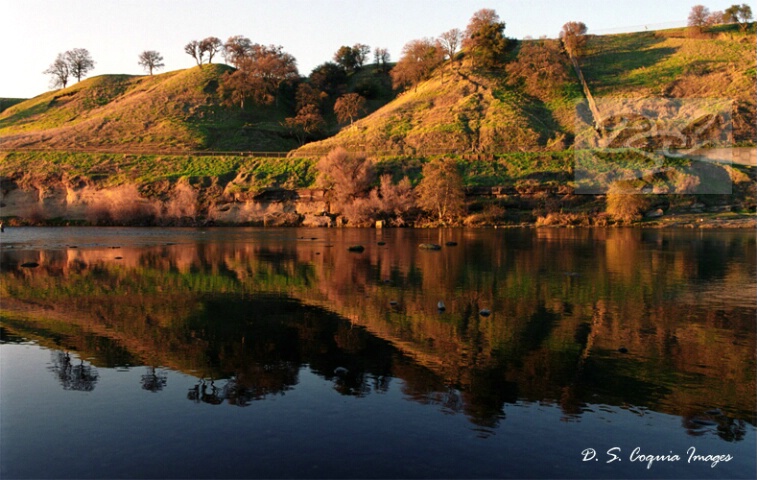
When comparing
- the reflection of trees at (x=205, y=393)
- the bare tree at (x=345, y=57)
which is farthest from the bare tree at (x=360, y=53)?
the reflection of trees at (x=205, y=393)

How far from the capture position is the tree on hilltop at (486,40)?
122m

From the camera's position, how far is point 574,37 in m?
131

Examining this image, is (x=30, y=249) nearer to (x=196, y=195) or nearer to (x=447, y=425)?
(x=196, y=195)

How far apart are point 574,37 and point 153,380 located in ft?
444

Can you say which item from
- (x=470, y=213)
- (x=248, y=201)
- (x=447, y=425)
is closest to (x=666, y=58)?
(x=470, y=213)

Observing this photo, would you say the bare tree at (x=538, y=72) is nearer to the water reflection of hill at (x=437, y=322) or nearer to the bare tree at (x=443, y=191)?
the bare tree at (x=443, y=191)

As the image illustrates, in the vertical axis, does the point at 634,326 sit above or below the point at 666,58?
below

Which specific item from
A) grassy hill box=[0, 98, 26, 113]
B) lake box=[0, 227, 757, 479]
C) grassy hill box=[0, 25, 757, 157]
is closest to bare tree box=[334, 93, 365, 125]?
grassy hill box=[0, 25, 757, 157]

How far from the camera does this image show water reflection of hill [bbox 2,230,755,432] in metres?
13.7

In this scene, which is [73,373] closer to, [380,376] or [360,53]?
[380,376]

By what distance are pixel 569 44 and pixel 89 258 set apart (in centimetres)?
11817

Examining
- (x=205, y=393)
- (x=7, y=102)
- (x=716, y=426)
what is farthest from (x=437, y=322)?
(x=7, y=102)

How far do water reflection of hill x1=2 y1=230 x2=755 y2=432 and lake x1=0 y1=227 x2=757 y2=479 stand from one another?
0.10 metres

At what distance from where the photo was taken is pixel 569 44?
130m
